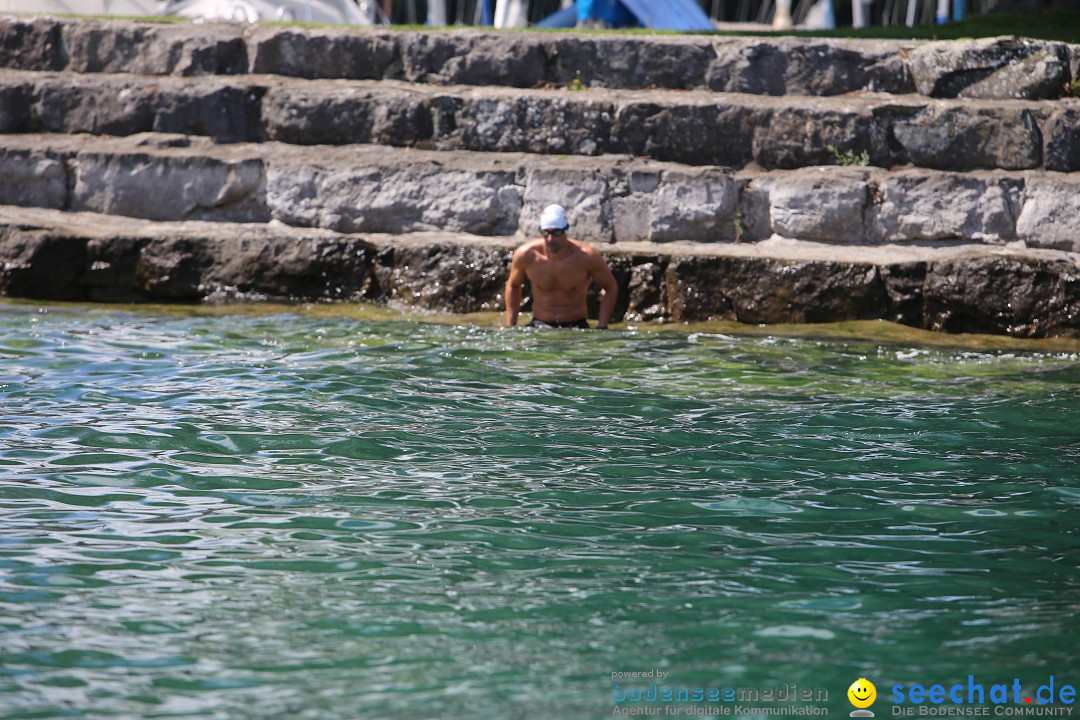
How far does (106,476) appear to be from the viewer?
482cm

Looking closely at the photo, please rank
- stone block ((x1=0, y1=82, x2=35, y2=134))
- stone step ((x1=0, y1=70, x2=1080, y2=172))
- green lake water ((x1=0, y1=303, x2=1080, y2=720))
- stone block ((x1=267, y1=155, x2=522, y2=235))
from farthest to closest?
stone block ((x1=0, y1=82, x2=35, y2=134)) < stone block ((x1=267, y1=155, x2=522, y2=235)) < stone step ((x1=0, y1=70, x2=1080, y2=172)) < green lake water ((x1=0, y1=303, x2=1080, y2=720))

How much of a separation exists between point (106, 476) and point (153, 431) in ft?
2.31

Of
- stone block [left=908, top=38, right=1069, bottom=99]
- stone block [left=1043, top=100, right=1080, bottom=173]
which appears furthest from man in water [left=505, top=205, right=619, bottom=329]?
stone block [left=1043, top=100, right=1080, bottom=173]

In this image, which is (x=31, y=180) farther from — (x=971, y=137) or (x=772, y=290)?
(x=971, y=137)

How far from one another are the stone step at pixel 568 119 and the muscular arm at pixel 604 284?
1618mm

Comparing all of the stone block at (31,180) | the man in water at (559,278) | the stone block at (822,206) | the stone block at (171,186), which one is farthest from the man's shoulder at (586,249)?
the stone block at (31,180)

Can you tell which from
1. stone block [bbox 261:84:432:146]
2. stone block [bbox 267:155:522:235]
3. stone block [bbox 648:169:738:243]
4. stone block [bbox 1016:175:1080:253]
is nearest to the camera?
stone block [bbox 1016:175:1080:253]

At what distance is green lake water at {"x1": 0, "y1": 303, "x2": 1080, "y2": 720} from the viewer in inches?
126

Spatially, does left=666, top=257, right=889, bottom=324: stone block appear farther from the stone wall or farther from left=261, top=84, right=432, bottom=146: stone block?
left=261, top=84, right=432, bottom=146: stone block

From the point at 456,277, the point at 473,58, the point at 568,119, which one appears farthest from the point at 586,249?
the point at 473,58

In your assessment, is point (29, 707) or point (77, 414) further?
point (77, 414)

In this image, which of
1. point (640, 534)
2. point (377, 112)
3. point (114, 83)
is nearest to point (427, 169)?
point (377, 112)

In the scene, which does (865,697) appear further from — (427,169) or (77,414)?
(427,169)

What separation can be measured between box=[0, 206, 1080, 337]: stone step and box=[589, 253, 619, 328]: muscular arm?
0.36 meters
